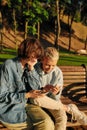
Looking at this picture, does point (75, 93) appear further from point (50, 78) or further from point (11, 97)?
point (11, 97)

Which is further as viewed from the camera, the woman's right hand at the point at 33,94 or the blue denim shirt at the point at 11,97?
the woman's right hand at the point at 33,94

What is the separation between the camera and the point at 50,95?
5250 mm

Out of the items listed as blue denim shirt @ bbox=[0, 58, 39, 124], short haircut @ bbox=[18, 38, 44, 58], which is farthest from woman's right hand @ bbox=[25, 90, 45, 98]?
short haircut @ bbox=[18, 38, 44, 58]

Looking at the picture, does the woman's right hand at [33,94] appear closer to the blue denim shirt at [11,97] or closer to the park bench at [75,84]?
the blue denim shirt at [11,97]

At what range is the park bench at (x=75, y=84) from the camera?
7430 millimetres

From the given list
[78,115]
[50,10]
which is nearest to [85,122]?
[78,115]

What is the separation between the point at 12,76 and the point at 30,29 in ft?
104

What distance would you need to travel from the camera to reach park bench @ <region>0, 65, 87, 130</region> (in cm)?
743

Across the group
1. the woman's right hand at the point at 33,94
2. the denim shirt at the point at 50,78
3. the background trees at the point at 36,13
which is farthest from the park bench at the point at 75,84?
the background trees at the point at 36,13

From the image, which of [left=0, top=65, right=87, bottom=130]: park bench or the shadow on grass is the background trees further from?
the shadow on grass

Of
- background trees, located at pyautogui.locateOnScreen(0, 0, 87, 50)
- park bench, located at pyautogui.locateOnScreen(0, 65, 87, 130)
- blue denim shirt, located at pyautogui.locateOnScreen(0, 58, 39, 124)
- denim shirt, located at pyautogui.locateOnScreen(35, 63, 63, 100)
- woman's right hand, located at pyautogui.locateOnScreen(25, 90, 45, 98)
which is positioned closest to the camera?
blue denim shirt, located at pyautogui.locateOnScreen(0, 58, 39, 124)

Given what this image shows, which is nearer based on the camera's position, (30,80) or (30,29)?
(30,80)

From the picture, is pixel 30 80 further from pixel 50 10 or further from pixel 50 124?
pixel 50 10

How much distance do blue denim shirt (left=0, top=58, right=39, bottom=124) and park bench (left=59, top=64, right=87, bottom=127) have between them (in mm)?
2645
